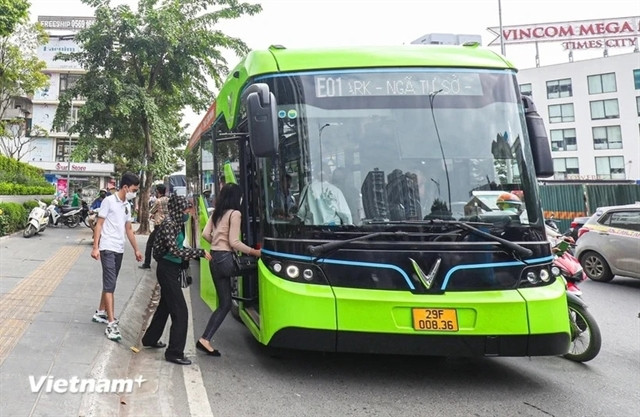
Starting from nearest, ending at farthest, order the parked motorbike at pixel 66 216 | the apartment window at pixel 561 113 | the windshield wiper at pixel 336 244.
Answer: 1. the windshield wiper at pixel 336 244
2. the parked motorbike at pixel 66 216
3. the apartment window at pixel 561 113

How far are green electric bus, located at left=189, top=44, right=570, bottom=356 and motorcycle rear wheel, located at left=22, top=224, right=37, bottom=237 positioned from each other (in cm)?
1116

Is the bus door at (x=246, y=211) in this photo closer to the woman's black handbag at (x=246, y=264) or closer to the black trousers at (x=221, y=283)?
the woman's black handbag at (x=246, y=264)

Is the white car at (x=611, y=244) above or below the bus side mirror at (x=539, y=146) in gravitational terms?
below

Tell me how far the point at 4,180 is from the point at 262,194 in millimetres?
14661

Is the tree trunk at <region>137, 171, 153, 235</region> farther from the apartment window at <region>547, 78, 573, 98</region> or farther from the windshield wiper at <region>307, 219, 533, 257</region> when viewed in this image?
the apartment window at <region>547, 78, 573, 98</region>

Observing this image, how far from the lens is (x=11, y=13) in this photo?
10.8 m

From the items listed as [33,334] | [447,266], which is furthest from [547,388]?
[33,334]

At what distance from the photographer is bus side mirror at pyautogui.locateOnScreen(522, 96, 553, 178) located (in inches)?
158

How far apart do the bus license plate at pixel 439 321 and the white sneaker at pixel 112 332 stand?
306 centimetres

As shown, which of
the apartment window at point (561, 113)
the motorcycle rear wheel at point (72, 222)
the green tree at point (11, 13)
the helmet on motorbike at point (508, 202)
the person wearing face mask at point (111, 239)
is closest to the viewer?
the helmet on motorbike at point (508, 202)

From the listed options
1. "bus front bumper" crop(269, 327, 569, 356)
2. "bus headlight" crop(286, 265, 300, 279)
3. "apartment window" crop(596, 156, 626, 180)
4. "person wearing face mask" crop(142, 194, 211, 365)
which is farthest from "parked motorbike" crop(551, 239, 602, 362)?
"apartment window" crop(596, 156, 626, 180)

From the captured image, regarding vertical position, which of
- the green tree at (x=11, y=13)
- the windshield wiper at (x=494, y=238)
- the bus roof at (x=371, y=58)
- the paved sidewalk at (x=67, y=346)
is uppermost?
the green tree at (x=11, y=13)

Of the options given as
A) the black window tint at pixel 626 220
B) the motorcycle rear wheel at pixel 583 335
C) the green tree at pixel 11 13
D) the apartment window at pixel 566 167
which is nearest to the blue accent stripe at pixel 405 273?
the motorcycle rear wheel at pixel 583 335

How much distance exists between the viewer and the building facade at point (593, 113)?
39438 millimetres
